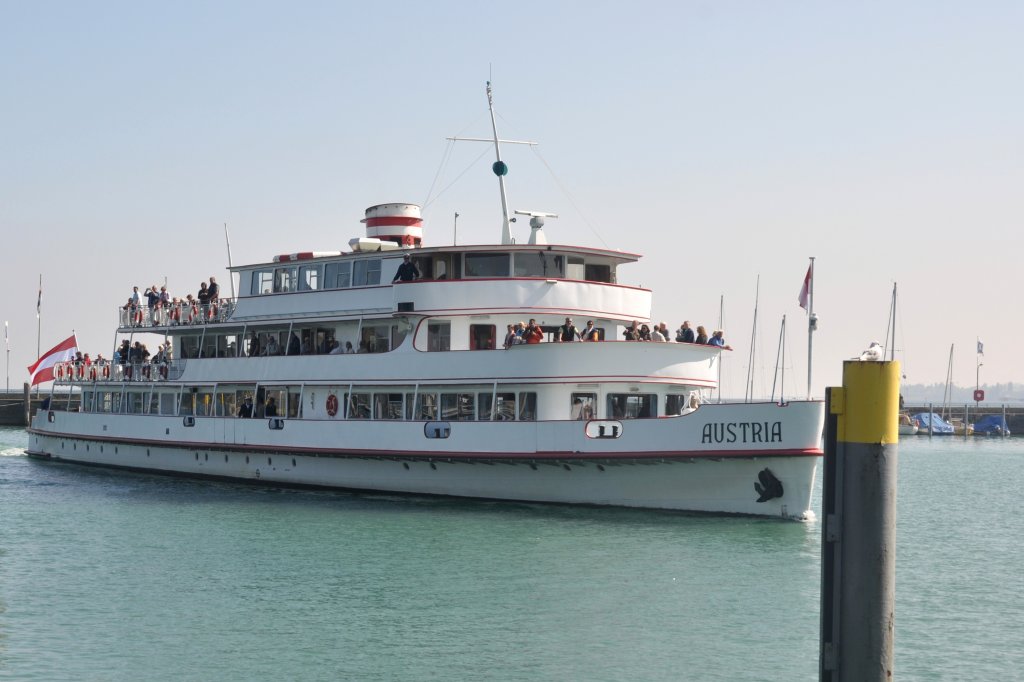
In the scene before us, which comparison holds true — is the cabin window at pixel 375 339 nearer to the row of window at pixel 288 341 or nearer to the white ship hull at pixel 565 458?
the row of window at pixel 288 341

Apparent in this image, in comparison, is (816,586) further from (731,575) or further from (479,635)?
(479,635)

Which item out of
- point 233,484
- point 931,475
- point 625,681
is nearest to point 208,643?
point 625,681

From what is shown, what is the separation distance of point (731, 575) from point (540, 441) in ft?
23.3

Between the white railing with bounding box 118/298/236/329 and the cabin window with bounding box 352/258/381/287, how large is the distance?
5.60 metres

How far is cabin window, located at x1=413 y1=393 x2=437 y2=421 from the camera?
1076 inches

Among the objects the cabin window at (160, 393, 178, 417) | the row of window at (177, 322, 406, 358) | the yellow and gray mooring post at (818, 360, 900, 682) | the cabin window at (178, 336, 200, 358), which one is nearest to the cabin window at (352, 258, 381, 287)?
the row of window at (177, 322, 406, 358)

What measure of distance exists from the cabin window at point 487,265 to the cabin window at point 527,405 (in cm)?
280

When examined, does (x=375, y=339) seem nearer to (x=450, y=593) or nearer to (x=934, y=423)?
(x=450, y=593)

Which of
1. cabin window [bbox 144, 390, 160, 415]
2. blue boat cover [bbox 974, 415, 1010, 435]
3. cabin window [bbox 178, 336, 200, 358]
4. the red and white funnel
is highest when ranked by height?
the red and white funnel

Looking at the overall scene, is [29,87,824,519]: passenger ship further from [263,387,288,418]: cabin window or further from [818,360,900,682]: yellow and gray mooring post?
[818,360,900,682]: yellow and gray mooring post

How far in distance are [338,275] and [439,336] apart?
388 cm

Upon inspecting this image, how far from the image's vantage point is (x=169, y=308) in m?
36.0

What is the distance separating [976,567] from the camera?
21312 millimetres

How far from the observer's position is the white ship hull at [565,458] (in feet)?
76.8
